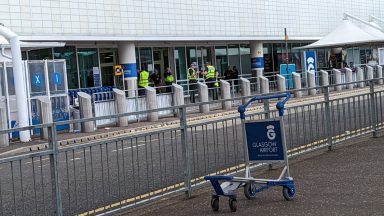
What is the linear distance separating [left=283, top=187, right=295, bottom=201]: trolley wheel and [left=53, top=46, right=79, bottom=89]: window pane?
22.0m

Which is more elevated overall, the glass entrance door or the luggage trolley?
the glass entrance door

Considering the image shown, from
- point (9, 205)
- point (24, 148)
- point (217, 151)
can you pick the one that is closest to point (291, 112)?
point (217, 151)

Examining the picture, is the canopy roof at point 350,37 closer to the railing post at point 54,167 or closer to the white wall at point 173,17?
the white wall at point 173,17

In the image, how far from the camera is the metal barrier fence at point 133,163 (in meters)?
6.78

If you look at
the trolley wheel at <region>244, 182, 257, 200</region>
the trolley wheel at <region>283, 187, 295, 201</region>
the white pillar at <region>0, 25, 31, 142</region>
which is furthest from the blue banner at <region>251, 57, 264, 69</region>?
the trolley wheel at <region>283, 187, 295, 201</region>

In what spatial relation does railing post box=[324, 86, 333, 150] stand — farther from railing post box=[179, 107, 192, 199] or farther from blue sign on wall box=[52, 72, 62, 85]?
blue sign on wall box=[52, 72, 62, 85]

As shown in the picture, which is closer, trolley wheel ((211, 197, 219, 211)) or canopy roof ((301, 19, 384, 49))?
trolley wheel ((211, 197, 219, 211))

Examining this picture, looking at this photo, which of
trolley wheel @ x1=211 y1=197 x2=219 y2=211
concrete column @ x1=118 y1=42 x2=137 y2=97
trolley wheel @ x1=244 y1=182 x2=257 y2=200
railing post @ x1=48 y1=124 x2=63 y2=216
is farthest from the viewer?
concrete column @ x1=118 y1=42 x2=137 y2=97

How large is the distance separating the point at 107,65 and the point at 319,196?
947 inches

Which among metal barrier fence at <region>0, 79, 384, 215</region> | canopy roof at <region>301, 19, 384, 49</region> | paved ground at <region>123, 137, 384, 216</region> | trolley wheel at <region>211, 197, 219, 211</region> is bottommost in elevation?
paved ground at <region>123, 137, 384, 216</region>

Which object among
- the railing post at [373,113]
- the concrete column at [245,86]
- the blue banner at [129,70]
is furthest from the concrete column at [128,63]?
the railing post at [373,113]

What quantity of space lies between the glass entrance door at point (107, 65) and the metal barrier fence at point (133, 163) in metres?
20.2

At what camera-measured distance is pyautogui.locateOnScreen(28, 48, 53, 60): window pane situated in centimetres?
2706

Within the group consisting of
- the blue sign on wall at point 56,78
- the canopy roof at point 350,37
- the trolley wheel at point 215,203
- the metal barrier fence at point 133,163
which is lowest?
the trolley wheel at point 215,203
